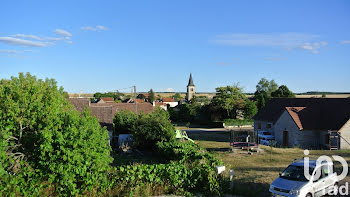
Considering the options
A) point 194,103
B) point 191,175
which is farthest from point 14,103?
point 194,103

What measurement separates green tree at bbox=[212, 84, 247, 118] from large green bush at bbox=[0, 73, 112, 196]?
153 feet

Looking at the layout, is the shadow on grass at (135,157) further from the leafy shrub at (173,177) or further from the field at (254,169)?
the leafy shrub at (173,177)

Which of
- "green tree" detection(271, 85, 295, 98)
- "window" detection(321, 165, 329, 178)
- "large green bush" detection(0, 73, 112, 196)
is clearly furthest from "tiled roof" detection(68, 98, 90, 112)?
"green tree" detection(271, 85, 295, 98)

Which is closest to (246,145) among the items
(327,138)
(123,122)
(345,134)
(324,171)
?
(327,138)

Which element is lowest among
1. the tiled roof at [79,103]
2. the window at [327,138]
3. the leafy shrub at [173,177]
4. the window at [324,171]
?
the window at [327,138]

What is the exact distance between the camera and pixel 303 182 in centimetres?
984

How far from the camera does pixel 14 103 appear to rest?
379 inches

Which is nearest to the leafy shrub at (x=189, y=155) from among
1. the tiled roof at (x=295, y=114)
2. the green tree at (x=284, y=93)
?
the tiled roof at (x=295, y=114)

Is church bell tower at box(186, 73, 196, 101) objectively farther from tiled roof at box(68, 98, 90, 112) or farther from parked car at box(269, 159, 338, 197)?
parked car at box(269, 159, 338, 197)

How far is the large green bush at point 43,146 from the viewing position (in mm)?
9062

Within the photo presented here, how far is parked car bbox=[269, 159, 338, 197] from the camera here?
9.60 metres

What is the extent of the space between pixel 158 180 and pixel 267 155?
1360 cm

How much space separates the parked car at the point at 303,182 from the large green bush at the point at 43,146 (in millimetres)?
6194

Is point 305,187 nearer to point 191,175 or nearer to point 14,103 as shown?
point 191,175
